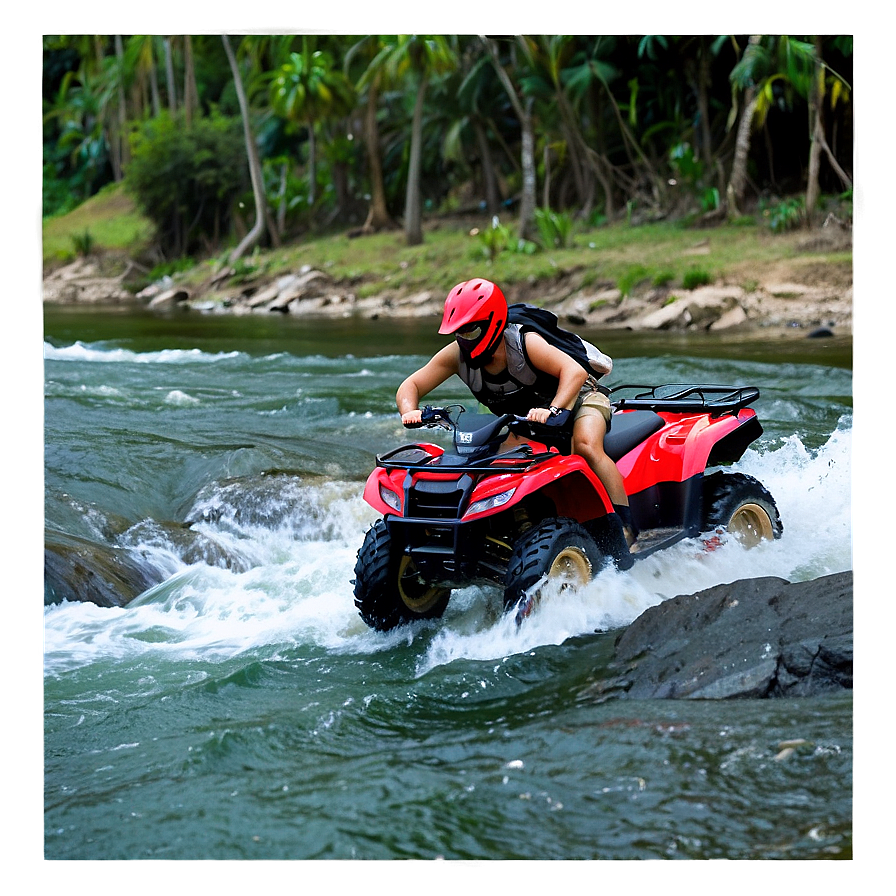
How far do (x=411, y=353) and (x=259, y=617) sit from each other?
12.2 meters

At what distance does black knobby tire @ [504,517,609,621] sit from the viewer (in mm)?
5043

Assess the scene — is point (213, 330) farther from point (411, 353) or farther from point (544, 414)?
point (544, 414)

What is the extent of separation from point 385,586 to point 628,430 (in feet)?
5.00

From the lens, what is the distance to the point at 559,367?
18.0 feet

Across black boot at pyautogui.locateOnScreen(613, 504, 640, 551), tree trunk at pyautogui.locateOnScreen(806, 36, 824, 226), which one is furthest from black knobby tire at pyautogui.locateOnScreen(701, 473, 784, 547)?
tree trunk at pyautogui.locateOnScreen(806, 36, 824, 226)

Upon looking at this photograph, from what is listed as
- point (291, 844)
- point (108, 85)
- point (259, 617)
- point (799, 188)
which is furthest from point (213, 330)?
point (108, 85)

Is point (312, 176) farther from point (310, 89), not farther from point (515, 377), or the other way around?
point (515, 377)

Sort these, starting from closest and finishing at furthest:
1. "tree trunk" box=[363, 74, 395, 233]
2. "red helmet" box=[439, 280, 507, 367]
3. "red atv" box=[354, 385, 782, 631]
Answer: "red atv" box=[354, 385, 782, 631]
"red helmet" box=[439, 280, 507, 367]
"tree trunk" box=[363, 74, 395, 233]

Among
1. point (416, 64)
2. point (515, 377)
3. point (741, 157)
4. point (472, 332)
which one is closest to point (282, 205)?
point (416, 64)

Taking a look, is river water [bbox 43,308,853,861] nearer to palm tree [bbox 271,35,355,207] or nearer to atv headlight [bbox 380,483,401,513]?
atv headlight [bbox 380,483,401,513]

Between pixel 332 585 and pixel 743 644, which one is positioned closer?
pixel 743 644

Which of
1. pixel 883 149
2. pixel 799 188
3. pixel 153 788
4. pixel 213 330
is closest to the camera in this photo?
pixel 883 149

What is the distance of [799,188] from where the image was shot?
1129 inches

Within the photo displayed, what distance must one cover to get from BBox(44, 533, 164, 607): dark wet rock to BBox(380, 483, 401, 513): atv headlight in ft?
7.34
